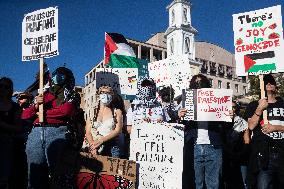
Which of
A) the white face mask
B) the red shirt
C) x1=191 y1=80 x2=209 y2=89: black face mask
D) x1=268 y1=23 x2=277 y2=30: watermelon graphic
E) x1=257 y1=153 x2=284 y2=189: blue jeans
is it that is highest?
x1=268 y1=23 x2=277 y2=30: watermelon graphic

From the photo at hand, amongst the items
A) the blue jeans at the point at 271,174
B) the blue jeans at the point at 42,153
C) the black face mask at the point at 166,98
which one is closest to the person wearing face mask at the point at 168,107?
the black face mask at the point at 166,98

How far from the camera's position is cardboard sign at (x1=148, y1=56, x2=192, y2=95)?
816cm

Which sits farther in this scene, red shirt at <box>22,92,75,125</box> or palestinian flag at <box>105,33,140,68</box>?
palestinian flag at <box>105,33,140,68</box>

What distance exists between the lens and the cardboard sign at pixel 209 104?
5516 millimetres

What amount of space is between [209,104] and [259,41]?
1.32 m

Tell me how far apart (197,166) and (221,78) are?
243ft

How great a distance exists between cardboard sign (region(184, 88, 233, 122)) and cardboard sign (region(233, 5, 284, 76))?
1.69ft

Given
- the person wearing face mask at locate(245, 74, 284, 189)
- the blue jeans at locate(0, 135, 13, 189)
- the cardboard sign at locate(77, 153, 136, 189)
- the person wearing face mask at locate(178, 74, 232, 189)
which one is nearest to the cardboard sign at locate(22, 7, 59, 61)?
the blue jeans at locate(0, 135, 13, 189)

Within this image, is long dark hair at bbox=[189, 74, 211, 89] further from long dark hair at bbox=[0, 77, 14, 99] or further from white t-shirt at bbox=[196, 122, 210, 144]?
long dark hair at bbox=[0, 77, 14, 99]

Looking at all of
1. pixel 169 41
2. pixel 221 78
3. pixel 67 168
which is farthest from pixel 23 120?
pixel 221 78

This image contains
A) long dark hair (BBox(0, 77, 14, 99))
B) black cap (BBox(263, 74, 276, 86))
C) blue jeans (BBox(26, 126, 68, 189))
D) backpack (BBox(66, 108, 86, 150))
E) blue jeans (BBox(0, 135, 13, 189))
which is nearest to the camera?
blue jeans (BBox(26, 126, 68, 189))

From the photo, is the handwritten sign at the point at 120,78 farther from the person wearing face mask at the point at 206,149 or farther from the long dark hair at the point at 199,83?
the person wearing face mask at the point at 206,149

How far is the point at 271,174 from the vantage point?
5117mm

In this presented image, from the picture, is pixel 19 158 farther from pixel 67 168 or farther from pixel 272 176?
pixel 272 176
